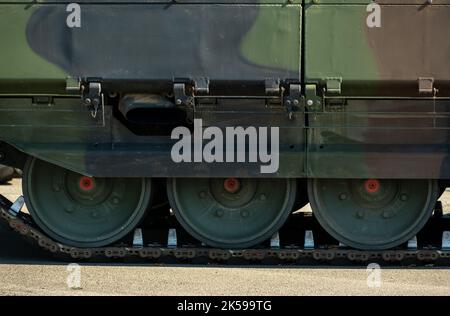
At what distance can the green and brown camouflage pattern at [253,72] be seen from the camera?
29.9 feet

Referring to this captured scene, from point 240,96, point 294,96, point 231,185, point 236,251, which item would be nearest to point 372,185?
point 294,96

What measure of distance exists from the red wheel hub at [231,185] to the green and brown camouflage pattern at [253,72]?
0.45m

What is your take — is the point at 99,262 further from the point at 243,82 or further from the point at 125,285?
the point at 243,82

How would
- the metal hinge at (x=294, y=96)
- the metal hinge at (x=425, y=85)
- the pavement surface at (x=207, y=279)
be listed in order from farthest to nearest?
1. the metal hinge at (x=294, y=96)
2. the metal hinge at (x=425, y=85)
3. the pavement surface at (x=207, y=279)

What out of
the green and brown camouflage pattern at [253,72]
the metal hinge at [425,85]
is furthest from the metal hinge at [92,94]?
the metal hinge at [425,85]

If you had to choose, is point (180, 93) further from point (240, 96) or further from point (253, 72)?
point (253, 72)

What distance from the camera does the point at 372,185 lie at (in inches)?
384

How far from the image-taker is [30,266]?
933 centimetres

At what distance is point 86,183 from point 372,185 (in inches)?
124

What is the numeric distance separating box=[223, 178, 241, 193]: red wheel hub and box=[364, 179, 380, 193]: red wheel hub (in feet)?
4.60

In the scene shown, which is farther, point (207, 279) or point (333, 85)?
point (333, 85)

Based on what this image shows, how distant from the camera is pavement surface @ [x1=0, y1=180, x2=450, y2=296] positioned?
27.0 feet

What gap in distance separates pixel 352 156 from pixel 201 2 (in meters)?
2.23

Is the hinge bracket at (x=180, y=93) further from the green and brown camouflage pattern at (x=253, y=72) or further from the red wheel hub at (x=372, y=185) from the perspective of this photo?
the red wheel hub at (x=372, y=185)
